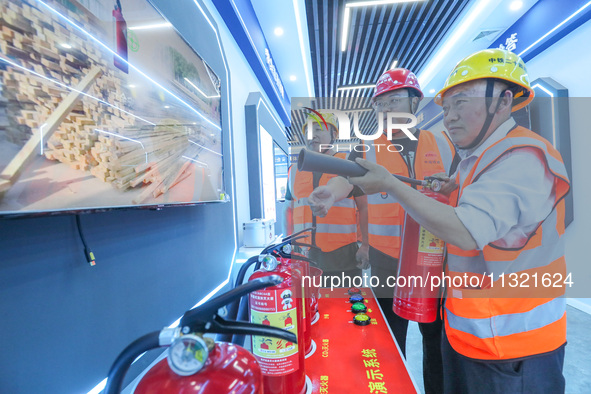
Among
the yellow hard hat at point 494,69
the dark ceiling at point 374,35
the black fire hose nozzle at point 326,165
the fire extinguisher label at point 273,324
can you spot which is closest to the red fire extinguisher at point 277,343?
the fire extinguisher label at point 273,324

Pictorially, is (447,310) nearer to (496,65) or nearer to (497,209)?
(497,209)

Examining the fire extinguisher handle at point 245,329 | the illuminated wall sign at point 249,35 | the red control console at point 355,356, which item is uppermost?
the illuminated wall sign at point 249,35

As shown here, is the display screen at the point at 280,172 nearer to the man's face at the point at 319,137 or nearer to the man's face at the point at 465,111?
the man's face at the point at 319,137

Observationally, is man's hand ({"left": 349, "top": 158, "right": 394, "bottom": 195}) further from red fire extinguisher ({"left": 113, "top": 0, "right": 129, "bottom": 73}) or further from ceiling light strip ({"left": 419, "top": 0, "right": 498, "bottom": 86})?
ceiling light strip ({"left": 419, "top": 0, "right": 498, "bottom": 86})

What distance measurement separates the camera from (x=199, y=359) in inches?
13.6

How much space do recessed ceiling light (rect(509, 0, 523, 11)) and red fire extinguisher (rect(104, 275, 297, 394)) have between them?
4368mm

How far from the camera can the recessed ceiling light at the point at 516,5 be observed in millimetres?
3099

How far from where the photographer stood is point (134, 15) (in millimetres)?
1038

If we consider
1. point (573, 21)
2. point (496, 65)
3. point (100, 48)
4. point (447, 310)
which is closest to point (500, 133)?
point (496, 65)

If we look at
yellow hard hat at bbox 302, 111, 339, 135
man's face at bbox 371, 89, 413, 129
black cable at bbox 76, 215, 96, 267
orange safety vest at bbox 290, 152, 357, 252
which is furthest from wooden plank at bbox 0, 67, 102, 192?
orange safety vest at bbox 290, 152, 357, 252

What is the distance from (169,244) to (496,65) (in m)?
1.45

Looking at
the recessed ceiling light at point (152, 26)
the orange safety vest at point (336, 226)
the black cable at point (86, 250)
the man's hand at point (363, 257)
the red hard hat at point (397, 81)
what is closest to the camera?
the black cable at point (86, 250)

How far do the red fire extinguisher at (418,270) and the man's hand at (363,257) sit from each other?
911mm

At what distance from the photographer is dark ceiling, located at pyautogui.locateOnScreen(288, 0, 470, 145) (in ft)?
12.3
